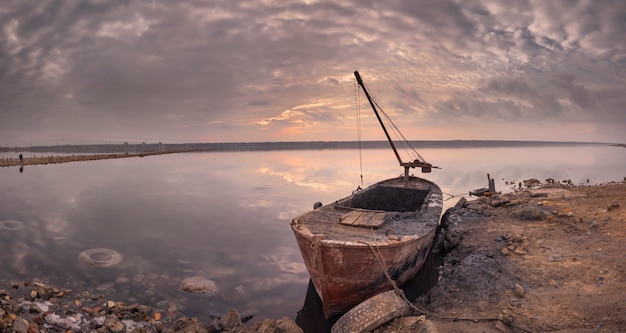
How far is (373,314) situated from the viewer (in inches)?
305

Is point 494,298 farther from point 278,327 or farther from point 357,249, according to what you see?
point 278,327

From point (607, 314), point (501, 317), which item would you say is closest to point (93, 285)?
point (501, 317)

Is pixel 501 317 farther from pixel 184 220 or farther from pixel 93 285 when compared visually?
pixel 184 220

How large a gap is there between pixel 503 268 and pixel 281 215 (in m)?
17.1

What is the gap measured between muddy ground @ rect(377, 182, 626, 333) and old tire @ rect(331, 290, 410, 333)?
0.27 meters

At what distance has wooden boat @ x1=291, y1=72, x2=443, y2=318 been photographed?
30.0 ft

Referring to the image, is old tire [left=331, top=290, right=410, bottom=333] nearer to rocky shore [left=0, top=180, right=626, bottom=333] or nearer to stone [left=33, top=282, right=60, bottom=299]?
rocky shore [left=0, top=180, right=626, bottom=333]

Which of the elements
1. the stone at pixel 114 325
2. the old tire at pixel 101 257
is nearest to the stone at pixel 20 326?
the stone at pixel 114 325

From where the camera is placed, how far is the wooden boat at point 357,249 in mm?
9148

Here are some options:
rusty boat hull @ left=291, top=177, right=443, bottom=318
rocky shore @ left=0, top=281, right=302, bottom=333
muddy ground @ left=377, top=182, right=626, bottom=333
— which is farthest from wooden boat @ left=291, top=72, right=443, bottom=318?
rocky shore @ left=0, top=281, right=302, bottom=333

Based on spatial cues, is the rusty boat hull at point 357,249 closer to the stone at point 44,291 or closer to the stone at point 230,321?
the stone at point 230,321

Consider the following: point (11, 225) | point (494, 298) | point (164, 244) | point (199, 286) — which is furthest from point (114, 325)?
point (11, 225)

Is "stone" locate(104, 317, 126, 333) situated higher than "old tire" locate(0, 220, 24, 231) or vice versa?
"old tire" locate(0, 220, 24, 231)

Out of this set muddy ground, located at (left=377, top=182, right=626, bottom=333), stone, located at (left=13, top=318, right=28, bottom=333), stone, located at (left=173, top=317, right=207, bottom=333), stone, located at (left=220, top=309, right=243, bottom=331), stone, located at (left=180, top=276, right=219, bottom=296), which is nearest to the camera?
stone, located at (left=13, top=318, right=28, bottom=333)
